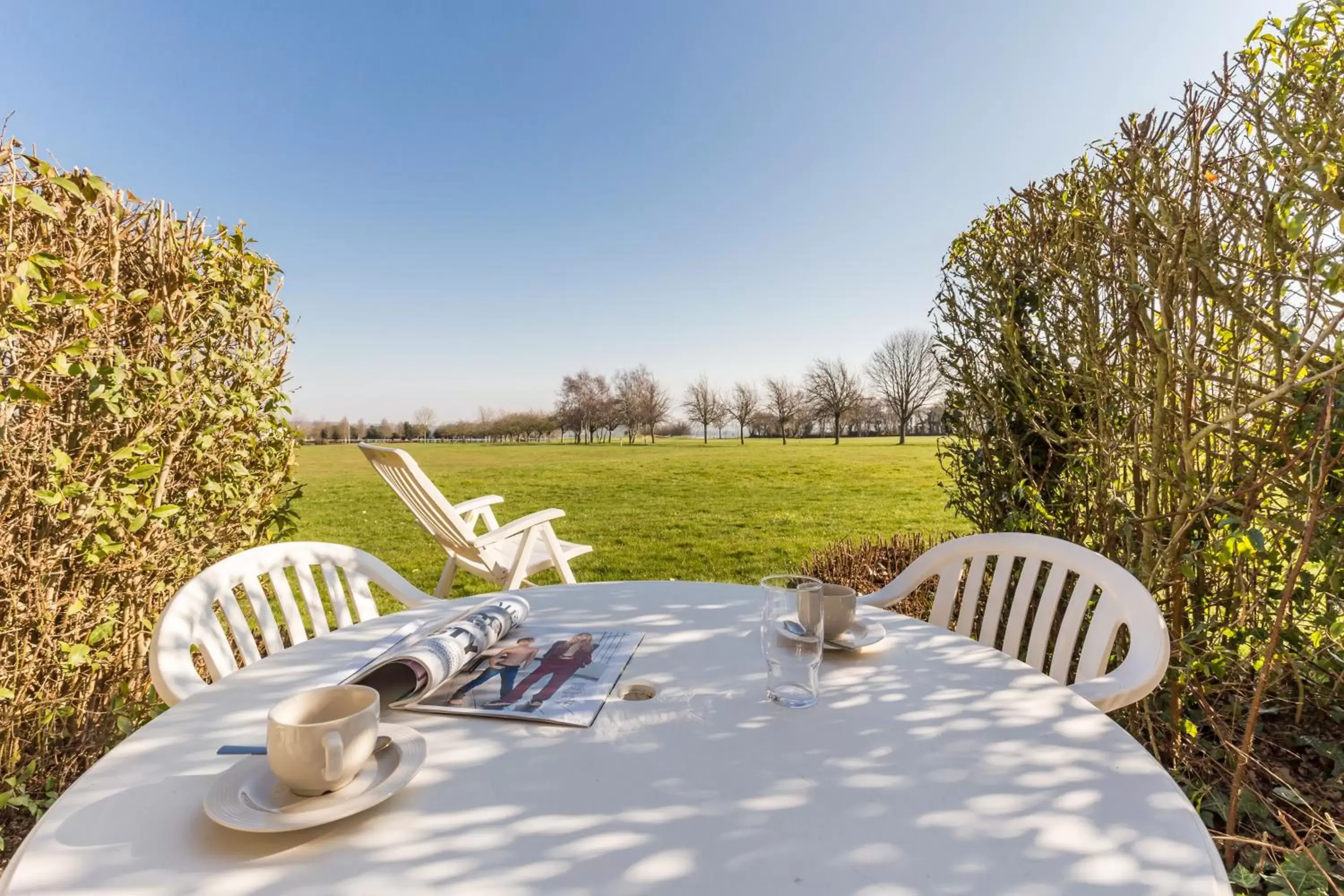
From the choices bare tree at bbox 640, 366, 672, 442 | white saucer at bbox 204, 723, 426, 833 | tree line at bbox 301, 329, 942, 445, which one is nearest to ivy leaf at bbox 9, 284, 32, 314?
white saucer at bbox 204, 723, 426, 833

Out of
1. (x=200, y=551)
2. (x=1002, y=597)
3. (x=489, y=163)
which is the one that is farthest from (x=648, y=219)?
(x=1002, y=597)

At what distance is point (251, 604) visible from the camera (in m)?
1.49

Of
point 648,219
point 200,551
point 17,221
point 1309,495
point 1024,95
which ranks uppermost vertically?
point 648,219

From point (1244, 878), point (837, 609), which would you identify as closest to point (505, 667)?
point (837, 609)

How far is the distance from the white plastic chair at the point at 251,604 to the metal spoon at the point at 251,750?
1.10 feet

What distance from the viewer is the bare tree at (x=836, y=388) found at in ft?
83.7

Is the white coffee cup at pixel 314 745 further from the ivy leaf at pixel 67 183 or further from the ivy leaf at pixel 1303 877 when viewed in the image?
the ivy leaf at pixel 1303 877

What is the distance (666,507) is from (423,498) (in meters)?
6.14

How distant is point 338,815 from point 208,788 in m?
0.19

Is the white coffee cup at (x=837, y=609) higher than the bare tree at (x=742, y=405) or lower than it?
lower

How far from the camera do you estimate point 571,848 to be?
0.58 meters

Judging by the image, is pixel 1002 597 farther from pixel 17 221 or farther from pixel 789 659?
pixel 17 221

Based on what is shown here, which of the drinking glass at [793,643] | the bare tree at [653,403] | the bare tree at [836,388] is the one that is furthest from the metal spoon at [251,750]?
the bare tree at [653,403]

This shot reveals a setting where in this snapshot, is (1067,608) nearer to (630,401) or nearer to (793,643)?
(793,643)
